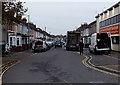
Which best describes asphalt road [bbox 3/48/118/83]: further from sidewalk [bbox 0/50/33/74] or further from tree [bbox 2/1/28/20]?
tree [bbox 2/1/28/20]

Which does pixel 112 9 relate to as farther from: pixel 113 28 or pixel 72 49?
pixel 72 49

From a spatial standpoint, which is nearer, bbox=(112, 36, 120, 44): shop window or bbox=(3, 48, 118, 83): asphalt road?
bbox=(3, 48, 118, 83): asphalt road

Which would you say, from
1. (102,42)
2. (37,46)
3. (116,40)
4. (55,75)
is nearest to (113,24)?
(116,40)

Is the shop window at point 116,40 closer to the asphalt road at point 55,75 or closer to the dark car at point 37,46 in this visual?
the dark car at point 37,46

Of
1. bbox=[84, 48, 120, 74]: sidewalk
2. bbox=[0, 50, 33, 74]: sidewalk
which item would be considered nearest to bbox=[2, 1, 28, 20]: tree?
bbox=[0, 50, 33, 74]: sidewalk

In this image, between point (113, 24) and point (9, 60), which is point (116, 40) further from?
point (9, 60)

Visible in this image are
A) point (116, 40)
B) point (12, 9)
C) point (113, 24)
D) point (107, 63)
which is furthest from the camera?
point (113, 24)

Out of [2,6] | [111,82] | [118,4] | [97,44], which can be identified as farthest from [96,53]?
[111,82]

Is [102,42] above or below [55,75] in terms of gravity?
above

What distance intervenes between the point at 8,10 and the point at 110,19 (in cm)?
2735

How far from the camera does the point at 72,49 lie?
155 feet

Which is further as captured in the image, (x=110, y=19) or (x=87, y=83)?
(x=110, y=19)

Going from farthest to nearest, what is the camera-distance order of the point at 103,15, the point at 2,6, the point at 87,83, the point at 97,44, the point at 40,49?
the point at 103,15
the point at 40,49
the point at 97,44
the point at 2,6
the point at 87,83

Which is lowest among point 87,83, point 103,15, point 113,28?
point 87,83
